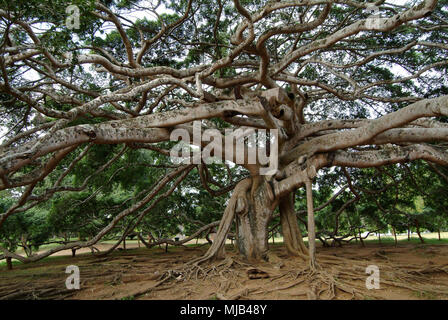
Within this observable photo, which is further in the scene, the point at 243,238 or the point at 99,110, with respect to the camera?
the point at 243,238

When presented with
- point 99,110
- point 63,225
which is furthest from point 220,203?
point 99,110

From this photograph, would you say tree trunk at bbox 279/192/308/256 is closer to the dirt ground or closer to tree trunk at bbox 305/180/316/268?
the dirt ground

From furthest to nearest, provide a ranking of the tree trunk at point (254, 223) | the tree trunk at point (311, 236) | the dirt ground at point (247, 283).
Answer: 1. the tree trunk at point (254, 223)
2. the tree trunk at point (311, 236)
3. the dirt ground at point (247, 283)

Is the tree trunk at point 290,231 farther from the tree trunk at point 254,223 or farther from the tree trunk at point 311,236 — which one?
the tree trunk at point 311,236

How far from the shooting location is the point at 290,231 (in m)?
6.34

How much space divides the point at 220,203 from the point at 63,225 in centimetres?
569

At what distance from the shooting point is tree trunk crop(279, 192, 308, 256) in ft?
20.2

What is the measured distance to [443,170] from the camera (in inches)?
341

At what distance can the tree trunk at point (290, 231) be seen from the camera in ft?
20.2

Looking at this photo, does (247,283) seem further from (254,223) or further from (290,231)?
(290,231)

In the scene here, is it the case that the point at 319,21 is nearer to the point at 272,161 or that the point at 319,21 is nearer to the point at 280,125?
the point at 280,125

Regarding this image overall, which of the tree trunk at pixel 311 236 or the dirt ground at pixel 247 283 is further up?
the tree trunk at pixel 311 236

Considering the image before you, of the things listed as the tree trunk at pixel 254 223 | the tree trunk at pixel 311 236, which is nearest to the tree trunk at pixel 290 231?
the tree trunk at pixel 254 223
